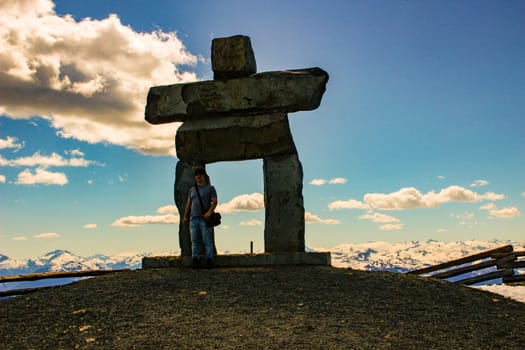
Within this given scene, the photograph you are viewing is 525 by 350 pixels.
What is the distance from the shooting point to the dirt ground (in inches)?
224

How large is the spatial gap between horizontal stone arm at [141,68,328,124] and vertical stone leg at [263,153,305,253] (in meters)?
1.13

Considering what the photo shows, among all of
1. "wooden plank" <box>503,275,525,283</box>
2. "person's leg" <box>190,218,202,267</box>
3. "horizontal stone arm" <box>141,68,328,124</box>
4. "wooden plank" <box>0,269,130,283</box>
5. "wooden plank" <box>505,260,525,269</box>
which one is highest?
"horizontal stone arm" <box>141,68,328,124</box>

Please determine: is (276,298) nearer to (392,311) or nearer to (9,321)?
(392,311)

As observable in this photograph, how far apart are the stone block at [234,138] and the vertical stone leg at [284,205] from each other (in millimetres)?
303

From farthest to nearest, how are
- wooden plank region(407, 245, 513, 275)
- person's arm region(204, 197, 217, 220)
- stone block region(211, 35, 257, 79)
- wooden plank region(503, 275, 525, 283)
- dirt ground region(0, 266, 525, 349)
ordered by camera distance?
wooden plank region(503, 275, 525, 283)
wooden plank region(407, 245, 513, 275)
stone block region(211, 35, 257, 79)
person's arm region(204, 197, 217, 220)
dirt ground region(0, 266, 525, 349)

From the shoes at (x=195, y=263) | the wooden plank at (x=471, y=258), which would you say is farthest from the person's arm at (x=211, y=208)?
the wooden plank at (x=471, y=258)

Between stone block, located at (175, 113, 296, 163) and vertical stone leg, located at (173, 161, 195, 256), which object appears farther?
vertical stone leg, located at (173, 161, 195, 256)

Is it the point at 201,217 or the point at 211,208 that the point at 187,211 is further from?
the point at 211,208

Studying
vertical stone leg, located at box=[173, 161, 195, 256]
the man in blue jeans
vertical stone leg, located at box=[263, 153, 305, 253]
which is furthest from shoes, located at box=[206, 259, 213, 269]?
vertical stone leg, located at box=[263, 153, 305, 253]

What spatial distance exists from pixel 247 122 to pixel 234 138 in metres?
0.43

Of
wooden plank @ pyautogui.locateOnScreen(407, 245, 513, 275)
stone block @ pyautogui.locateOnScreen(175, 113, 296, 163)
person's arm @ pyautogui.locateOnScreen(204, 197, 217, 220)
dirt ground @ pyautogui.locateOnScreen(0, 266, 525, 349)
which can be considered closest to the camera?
dirt ground @ pyautogui.locateOnScreen(0, 266, 525, 349)

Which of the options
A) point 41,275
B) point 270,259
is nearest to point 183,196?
point 270,259

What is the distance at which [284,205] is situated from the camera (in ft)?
34.5

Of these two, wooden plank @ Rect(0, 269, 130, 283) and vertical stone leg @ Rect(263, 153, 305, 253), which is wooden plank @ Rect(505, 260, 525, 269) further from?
wooden plank @ Rect(0, 269, 130, 283)
